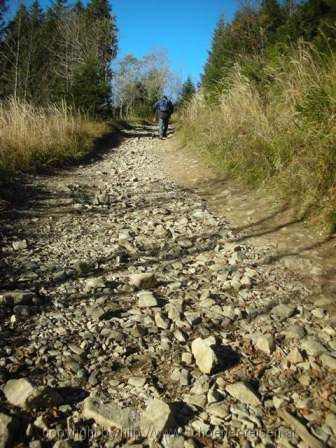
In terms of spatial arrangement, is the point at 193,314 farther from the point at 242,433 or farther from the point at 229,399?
the point at 242,433

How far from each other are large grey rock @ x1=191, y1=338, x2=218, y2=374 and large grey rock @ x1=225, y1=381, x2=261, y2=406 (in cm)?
14

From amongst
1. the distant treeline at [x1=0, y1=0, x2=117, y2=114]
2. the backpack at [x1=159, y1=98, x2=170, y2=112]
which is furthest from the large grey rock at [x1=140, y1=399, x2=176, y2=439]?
the distant treeline at [x1=0, y1=0, x2=117, y2=114]

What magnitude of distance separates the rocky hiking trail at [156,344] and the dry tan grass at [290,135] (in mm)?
1065

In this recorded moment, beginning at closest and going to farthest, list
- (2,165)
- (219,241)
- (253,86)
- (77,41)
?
(219,241) < (2,165) < (253,86) < (77,41)

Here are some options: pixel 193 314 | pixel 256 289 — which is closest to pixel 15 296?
pixel 193 314

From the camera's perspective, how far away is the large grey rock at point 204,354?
183 centimetres

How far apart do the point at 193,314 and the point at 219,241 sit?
1.32m

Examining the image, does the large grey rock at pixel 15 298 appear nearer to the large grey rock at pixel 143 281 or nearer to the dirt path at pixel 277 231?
the large grey rock at pixel 143 281

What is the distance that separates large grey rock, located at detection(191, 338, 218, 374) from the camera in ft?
6.00

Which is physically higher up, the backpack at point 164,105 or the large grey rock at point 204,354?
the backpack at point 164,105

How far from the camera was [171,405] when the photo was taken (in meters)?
1.59

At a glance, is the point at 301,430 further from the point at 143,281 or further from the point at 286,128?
the point at 286,128

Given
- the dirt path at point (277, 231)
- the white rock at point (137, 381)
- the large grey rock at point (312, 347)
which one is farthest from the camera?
the dirt path at point (277, 231)

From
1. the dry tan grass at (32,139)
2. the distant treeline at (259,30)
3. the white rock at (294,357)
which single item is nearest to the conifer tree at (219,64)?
the distant treeline at (259,30)
